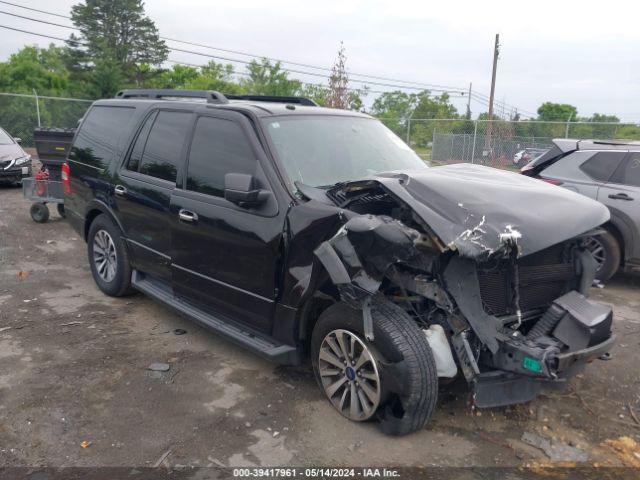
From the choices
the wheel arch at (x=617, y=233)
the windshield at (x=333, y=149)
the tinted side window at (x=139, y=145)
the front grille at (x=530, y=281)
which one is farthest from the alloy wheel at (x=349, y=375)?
the wheel arch at (x=617, y=233)

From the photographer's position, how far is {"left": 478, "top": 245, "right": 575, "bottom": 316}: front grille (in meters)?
3.21

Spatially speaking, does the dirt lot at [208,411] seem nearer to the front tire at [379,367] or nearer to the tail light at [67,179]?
the front tire at [379,367]

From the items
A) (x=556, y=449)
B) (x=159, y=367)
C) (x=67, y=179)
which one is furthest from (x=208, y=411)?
(x=67, y=179)

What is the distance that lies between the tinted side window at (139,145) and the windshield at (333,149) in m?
1.53

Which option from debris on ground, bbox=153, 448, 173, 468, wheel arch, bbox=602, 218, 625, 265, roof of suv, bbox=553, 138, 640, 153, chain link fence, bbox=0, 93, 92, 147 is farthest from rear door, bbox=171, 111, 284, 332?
chain link fence, bbox=0, 93, 92, 147

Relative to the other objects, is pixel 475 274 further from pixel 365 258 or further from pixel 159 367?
pixel 159 367

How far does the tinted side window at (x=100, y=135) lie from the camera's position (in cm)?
525

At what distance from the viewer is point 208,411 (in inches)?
138

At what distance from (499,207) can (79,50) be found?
156ft

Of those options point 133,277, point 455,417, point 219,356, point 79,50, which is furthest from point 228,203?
point 79,50

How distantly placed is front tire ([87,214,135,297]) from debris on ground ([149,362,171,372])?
4.67 ft

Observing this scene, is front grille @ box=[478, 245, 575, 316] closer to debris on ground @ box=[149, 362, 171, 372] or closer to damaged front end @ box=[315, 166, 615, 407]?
damaged front end @ box=[315, 166, 615, 407]

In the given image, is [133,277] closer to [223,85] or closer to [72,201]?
[72,201]

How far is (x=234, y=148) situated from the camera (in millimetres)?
3947
